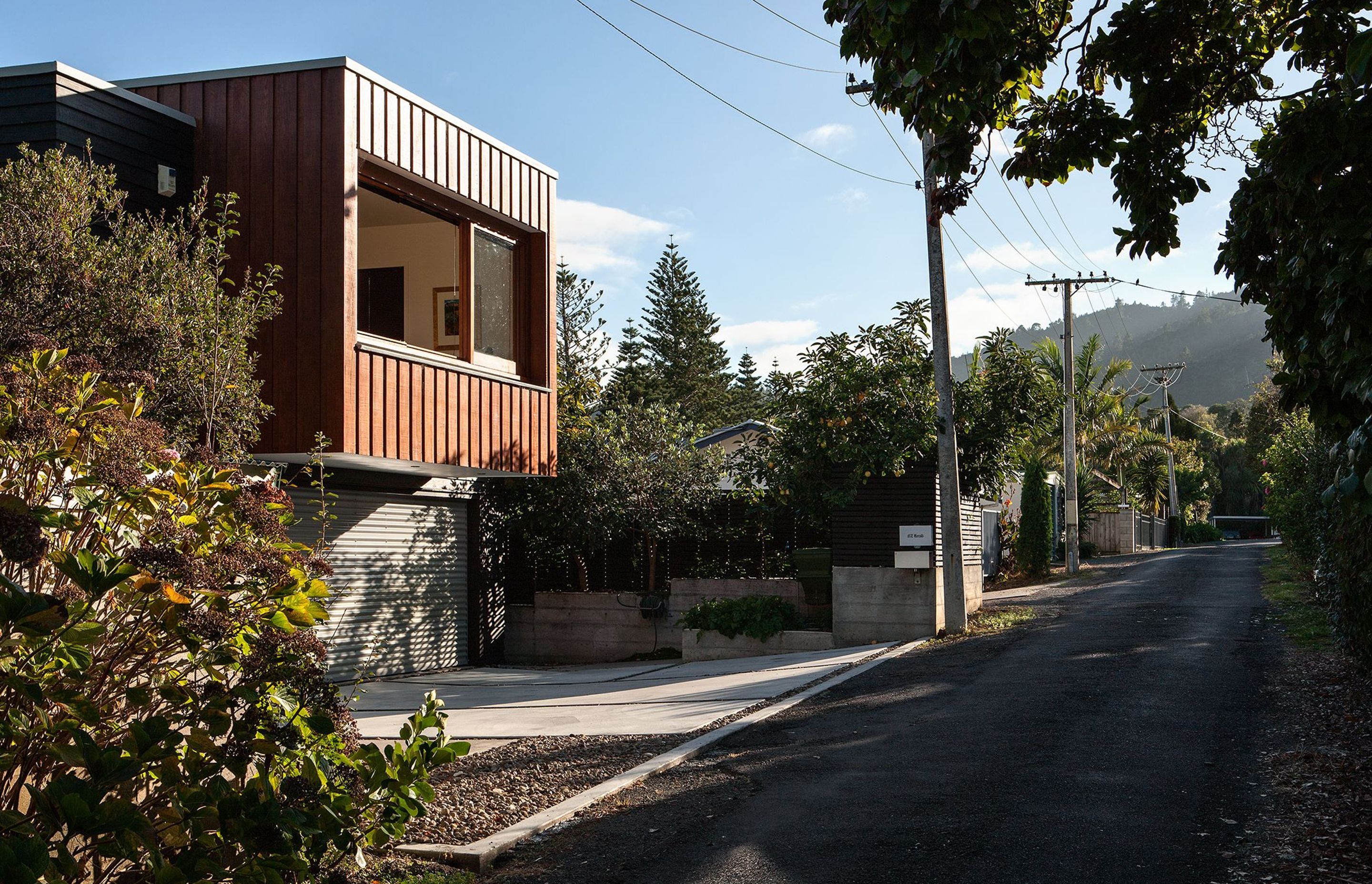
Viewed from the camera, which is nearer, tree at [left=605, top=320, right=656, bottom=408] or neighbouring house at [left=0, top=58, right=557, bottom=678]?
neighbouring house at [left=0, top=58, right=557, bottom=678]

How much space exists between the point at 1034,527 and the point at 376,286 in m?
19.2

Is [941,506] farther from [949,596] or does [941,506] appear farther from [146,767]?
[146,767]

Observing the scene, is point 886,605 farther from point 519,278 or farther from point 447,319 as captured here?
point 447,319

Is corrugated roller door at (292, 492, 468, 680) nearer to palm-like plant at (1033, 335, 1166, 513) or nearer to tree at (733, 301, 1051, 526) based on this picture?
tree at (733, 301, 1051, 526)

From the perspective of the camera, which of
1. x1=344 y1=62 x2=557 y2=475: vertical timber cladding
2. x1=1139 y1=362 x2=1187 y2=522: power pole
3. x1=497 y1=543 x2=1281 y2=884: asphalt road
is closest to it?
x1=497 y1=543 x2=1281 y2=884: asphalt road

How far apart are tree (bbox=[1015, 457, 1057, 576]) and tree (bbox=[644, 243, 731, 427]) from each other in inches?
1327

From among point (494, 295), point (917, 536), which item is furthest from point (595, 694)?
point (494, 295)

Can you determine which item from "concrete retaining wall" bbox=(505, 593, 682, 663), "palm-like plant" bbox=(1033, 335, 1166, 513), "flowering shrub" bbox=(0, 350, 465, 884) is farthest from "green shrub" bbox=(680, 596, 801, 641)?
"palm-like plant" bbox=(1033, 335, 1166, 513)

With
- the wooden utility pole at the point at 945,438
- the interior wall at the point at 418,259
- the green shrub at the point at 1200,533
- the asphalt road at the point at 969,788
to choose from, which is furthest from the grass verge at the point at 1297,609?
the green shrub at the point at 1200,533

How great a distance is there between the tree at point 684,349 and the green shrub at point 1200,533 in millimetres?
26340

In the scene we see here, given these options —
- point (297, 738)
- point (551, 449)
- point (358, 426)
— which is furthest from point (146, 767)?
point (551, 449)

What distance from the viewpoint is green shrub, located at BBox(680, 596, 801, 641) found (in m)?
15.6

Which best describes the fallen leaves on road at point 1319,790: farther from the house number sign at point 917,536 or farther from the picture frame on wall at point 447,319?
the picture frame on wall at point 447,319

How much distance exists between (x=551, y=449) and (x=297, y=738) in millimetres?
11688
